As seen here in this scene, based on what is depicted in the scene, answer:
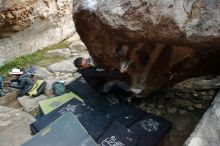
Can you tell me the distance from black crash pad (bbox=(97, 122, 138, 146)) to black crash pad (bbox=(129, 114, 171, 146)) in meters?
0.05

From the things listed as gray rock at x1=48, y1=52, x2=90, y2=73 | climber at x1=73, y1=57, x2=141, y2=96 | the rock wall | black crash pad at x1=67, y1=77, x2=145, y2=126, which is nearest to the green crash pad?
black crash pad at x1=67, y1=77, x2=145, y2=126

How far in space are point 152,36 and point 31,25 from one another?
2021 millimetres

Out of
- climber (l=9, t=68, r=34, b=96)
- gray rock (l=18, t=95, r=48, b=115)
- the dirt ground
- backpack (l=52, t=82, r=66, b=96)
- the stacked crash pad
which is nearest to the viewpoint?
the stacked crash pad

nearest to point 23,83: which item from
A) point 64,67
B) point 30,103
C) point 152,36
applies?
point 30,103

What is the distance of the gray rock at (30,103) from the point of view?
8.52 ft

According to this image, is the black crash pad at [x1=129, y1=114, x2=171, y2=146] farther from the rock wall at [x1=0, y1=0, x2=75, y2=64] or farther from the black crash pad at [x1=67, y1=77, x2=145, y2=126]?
the rock wall at [x1=0, y1=0, x2=75, y2=64]

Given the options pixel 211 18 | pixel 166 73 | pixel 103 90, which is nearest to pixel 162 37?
pixel 211 18

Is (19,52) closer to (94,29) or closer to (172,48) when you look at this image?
(94,29)

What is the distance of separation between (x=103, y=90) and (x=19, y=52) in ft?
4.40

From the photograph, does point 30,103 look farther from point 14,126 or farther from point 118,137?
point 118,137

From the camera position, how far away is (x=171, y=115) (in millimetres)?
2254

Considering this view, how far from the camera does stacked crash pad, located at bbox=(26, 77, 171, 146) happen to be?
1.98 metres

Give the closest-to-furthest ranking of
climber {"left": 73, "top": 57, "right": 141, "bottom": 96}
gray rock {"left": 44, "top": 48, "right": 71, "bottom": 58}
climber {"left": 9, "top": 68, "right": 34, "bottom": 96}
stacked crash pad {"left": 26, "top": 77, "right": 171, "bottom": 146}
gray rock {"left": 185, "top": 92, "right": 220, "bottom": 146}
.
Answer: gray rock {"left": 185, "top": 92, "right": 220, "bottom": 146} → stacked crash pad {"left": 26, "top": 77, "right": 171, "bottom": 146} → climber {"left": 73, "top": 57, "right": 141, "bottom": 96} → climber {"left": 9, "top": 68, "right": 34, "bottom": 96} → gray rock {"left": 44, "top": 48, "right": 71, "bottom": 58}

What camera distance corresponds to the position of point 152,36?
1.62 meters
